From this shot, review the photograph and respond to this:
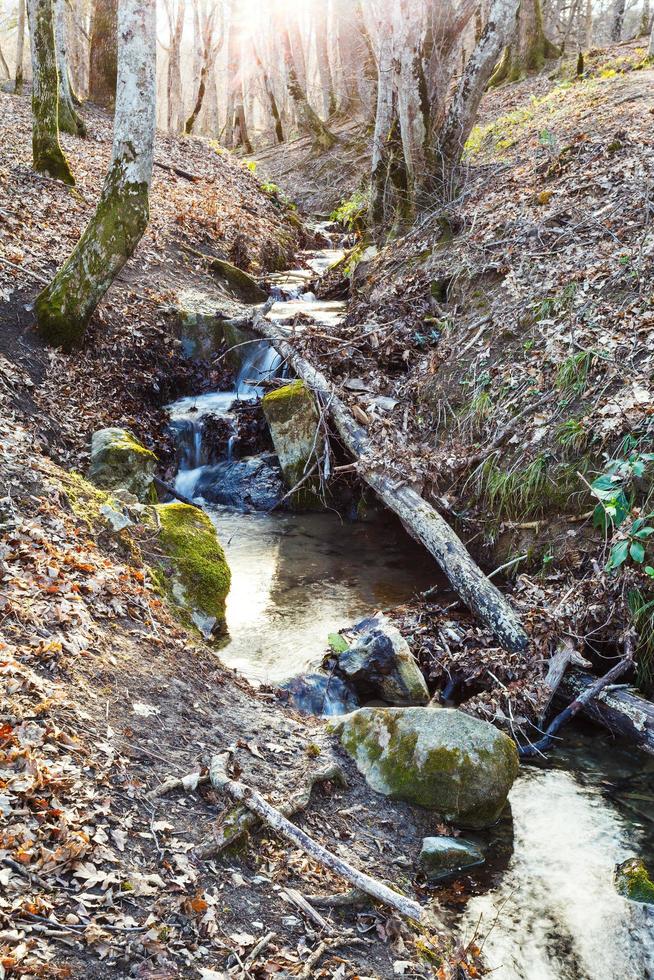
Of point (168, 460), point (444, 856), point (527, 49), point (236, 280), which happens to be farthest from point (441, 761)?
point (527, 49)

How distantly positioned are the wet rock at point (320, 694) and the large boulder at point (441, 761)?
980 mm

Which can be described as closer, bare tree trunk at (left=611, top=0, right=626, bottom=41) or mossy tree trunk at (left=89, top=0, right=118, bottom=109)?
mossy tree trunk at (left=89, top=0, right=118, bottom=109)

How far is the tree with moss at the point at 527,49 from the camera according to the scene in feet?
75.9

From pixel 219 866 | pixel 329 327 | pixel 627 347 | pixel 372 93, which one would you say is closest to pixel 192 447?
pixel 329 327

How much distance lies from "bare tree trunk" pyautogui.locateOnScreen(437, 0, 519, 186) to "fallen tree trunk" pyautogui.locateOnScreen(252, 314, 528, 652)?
4.92 meters

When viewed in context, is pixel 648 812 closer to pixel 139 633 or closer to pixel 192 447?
pixel 139 633

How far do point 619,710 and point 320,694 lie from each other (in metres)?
2.45

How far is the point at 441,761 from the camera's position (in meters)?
4.80

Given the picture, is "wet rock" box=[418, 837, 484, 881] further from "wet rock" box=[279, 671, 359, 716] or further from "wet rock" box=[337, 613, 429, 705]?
"wet rock" box=[279, 671, 359, 716]

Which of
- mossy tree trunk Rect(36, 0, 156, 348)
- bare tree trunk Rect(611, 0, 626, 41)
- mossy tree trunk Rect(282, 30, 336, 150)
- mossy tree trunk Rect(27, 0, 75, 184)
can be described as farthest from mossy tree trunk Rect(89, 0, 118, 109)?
bare tree trunk Rect(611, 0, 626, 41)

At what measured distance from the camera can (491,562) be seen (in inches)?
282

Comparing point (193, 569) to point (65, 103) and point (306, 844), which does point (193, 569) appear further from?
point (65, 103)

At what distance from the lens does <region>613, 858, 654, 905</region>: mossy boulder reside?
4.18 m

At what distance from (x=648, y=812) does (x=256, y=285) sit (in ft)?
39.1
